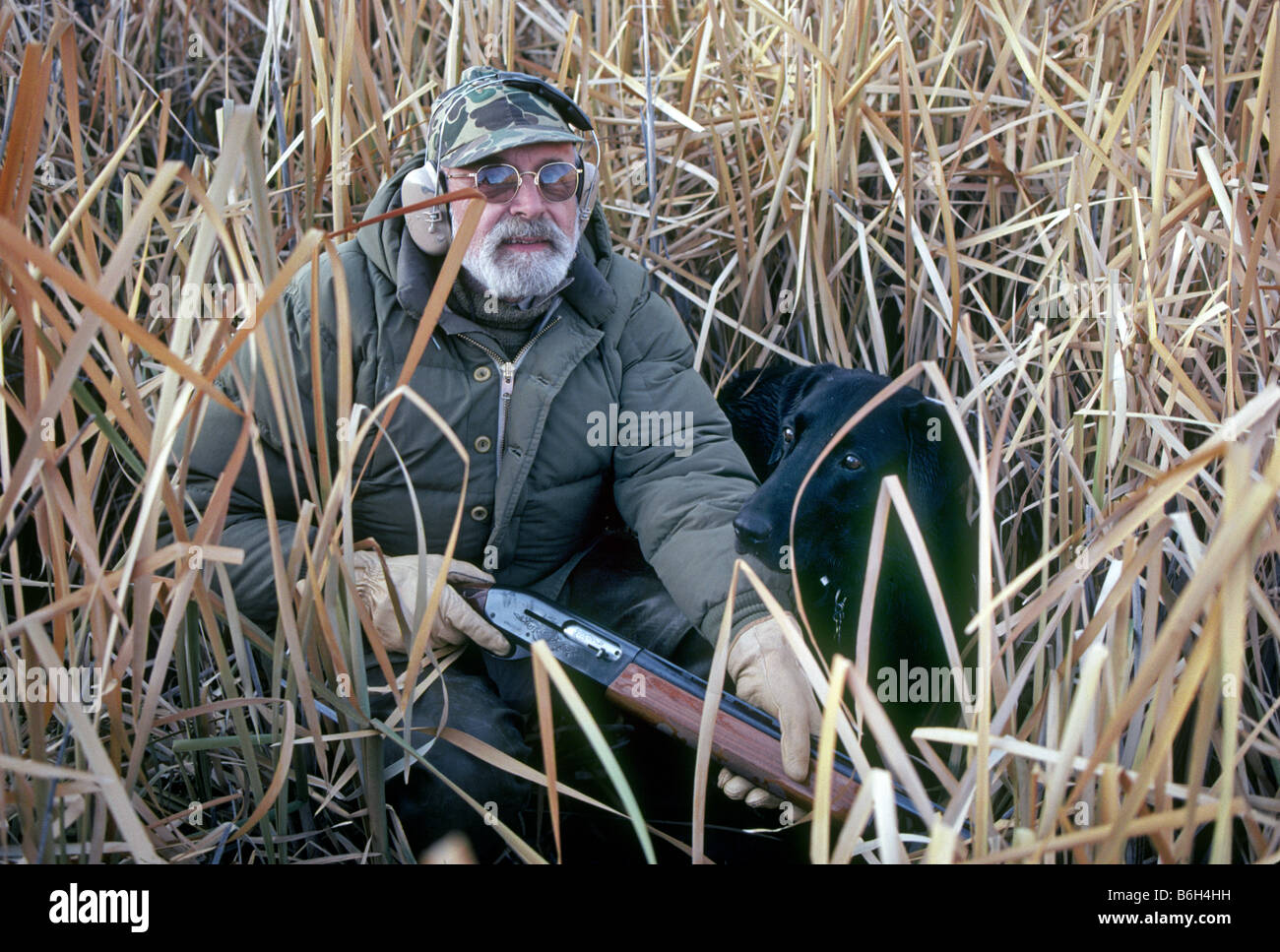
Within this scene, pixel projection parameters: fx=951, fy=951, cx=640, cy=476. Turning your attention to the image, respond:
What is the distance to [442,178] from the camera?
5.77 feet

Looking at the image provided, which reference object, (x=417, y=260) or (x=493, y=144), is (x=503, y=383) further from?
(x=493, y=144)

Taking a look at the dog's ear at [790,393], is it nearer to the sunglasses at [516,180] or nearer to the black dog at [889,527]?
the black dog at [889,527]

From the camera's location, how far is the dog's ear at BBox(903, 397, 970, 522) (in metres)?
1.71

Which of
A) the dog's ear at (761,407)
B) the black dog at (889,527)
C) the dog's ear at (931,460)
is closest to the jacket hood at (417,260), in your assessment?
the dog's ear at (761,407)

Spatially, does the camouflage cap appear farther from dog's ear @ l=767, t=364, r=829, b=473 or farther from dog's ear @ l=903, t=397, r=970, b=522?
dog's ear @ l=903, t=397, r=970, b=522

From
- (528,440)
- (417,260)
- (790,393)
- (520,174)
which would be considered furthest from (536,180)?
(790,393)

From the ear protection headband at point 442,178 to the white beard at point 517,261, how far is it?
0.04 metres

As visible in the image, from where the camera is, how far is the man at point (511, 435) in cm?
168

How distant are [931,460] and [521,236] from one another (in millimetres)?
850

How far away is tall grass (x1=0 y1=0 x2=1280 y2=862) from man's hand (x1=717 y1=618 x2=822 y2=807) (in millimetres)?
85

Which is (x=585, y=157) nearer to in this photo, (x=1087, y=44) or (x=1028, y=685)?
(x=1087, y=44)

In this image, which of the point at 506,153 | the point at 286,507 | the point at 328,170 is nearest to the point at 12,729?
the point at 286,507

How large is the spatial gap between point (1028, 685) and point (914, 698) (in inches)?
8.3
